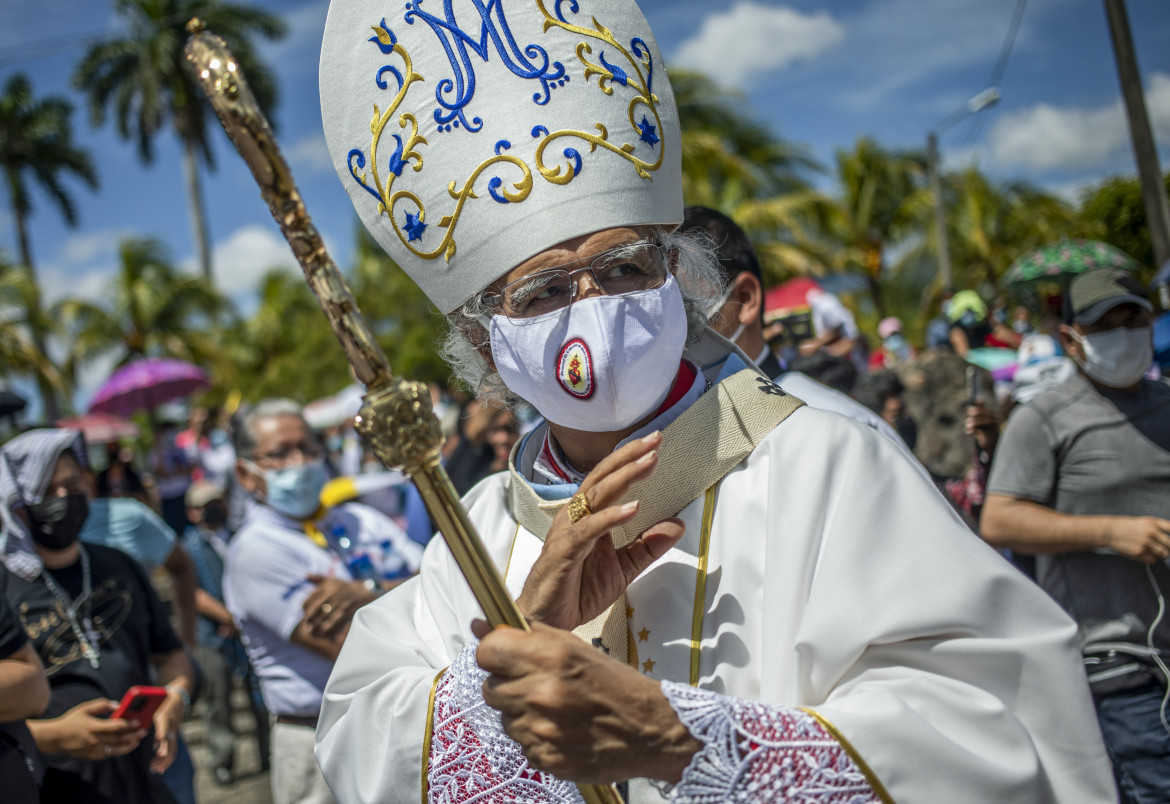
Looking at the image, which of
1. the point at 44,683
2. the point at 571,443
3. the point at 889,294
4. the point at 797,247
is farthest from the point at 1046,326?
the point at 889,294

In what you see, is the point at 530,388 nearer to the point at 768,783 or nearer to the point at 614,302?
the point at 614,302

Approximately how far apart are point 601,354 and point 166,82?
33475mm

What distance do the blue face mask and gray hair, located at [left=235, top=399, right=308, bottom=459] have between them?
0.25 meters

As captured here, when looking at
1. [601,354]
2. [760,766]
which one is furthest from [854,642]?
[601,354]

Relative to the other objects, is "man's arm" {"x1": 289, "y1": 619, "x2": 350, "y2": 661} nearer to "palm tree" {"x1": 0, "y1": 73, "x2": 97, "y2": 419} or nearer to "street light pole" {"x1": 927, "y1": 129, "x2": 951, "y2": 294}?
"street light pole" {"x1": 927, "y1": 129, "x2": 951, "y2": 294}

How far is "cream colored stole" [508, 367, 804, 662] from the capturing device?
5.53 feet

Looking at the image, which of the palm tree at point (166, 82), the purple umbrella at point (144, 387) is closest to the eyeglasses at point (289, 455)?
the purple umbrella at point (144, 387)

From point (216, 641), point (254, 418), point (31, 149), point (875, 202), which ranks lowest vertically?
point (216, 641)

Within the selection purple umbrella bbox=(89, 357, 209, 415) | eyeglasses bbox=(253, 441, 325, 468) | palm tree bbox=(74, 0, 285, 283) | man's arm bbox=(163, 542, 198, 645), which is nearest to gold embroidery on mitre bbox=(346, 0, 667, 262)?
eyeglasses bbox=(253, 441, 325, 468)

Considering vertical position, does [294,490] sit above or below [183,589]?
above

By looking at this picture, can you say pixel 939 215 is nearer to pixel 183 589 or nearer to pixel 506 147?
pixel 183 589

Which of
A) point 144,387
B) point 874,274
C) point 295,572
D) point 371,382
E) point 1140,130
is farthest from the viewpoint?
point 874,274

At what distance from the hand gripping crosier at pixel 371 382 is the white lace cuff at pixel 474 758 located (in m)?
0.34

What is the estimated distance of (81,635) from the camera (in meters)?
3.15
